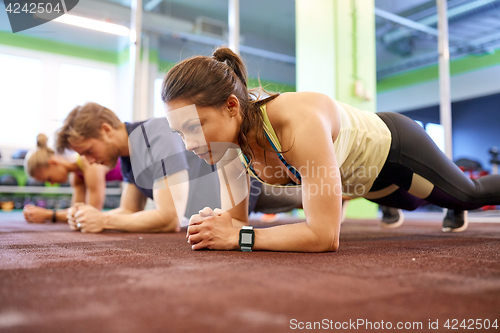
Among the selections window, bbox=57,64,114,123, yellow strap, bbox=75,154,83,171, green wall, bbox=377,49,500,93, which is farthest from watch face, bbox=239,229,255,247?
green wall, bbox=377,49,500,93

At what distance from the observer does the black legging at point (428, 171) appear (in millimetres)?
1279

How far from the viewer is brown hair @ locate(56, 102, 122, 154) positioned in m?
1.72

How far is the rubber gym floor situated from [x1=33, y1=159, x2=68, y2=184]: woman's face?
161cm

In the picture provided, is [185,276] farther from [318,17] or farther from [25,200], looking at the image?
[25,200]

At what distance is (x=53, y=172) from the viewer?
7.84 ft

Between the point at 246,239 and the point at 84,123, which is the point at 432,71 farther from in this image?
the point at 246,239

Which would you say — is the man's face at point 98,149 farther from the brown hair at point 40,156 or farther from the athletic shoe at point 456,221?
the athletic shoe at point 456,221

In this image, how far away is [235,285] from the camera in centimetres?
59

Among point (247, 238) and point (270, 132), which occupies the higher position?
point (270, 132)

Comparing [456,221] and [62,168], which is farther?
[62,168]

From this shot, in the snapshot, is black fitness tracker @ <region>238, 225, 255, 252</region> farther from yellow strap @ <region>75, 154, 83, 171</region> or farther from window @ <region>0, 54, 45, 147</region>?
window @ <region>0, 54, 45, 147</region>

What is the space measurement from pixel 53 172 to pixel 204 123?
5.89 ft

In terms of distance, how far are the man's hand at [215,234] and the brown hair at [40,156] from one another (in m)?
1.75

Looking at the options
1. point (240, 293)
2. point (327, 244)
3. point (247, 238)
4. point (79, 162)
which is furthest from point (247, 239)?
point (79, 162)
